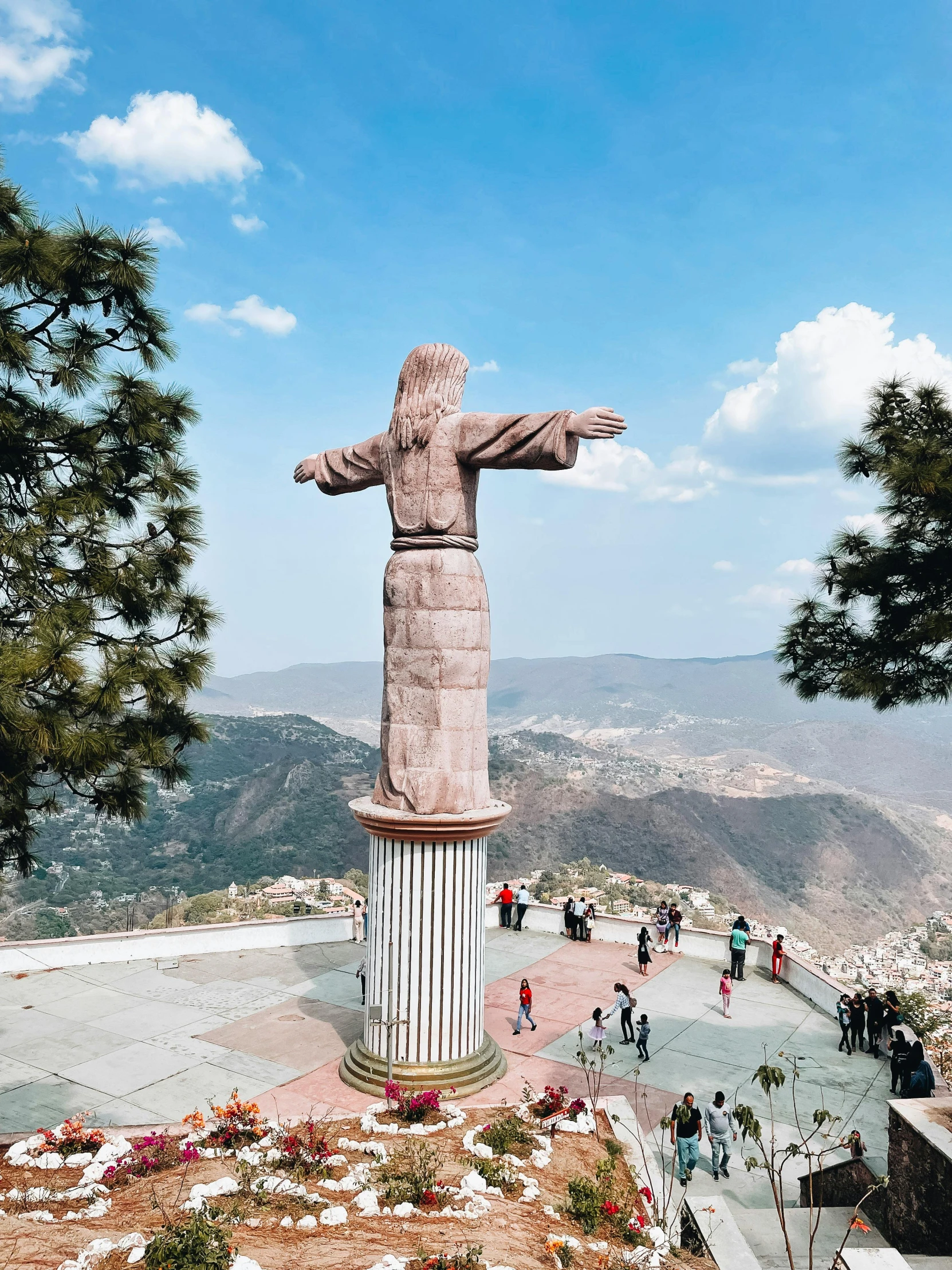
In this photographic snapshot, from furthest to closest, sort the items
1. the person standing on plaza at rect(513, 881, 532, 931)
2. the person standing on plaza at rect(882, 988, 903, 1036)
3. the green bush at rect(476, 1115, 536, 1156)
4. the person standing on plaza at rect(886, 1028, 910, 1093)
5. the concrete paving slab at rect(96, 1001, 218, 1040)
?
the person standing on plaza at rect(513, 881, 532, 931) → the concrete paving slab at rect(96, 1001, 218, 1040) → the person standing on plaza at rect(882, 988, 903, 1036) → the person standing on plaza at rect(886, 1028, 910, 1093) → the green bush at rect(476, 1115, 536, 1156)

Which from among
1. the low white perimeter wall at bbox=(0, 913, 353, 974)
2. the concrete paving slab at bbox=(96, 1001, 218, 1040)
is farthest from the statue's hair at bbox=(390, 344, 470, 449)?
the low white perimeter wall at bbox=(0, 913, 353, 974)

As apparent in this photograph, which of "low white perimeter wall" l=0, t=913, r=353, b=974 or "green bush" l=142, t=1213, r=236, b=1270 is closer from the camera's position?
"green bush" l=142, t=1213, r=236, b=1270

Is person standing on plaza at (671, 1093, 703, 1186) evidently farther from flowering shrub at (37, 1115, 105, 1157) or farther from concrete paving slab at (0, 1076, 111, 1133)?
concrete paving slab at (0, 1076, 111, 1133)

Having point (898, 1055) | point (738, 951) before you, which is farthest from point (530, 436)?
point (738, 951)

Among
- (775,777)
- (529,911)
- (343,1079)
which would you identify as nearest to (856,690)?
(343,1079)

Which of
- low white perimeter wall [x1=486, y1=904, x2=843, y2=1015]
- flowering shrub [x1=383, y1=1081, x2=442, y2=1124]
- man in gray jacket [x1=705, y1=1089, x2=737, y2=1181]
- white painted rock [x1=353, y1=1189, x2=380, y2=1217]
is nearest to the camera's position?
white painted rock [x1=353, y1=1189, x2=380, y2=1217]

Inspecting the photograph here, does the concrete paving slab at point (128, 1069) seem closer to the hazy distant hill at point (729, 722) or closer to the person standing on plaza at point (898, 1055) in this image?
the person standing on plaza at point (898, 1055)
